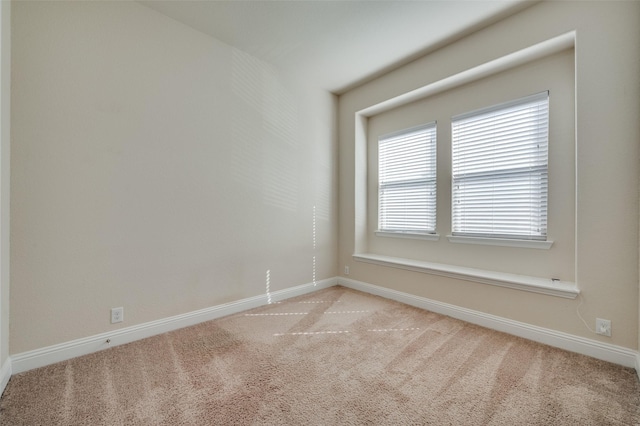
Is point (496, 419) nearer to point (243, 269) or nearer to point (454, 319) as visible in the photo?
point (454, 319)

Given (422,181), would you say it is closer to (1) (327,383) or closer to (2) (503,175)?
(2) (503,175)

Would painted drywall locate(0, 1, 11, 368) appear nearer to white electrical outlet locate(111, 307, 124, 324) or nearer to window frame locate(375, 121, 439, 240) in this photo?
white electrical outlet locate(111, 307, 124, 324)

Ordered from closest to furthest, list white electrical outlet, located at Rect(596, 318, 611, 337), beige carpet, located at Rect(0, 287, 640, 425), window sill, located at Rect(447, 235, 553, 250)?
beige carpet, located at Rect(0, 287, 640, 425) < white electrical outlet, located at Rect(596, 318, 611, 337) < window sill, located at Rect(447, 235, 553, 250)

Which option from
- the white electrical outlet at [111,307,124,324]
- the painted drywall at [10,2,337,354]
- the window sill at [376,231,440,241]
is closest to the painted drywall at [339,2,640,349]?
the window sill at [376,231,440,241]

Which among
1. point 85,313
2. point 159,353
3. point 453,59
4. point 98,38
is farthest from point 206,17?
point 159,353

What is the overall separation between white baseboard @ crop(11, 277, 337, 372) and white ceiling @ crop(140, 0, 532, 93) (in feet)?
9.06

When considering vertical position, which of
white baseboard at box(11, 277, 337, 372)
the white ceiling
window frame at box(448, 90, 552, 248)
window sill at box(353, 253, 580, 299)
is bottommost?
white baseboard at box(11, 277, 337, 372)

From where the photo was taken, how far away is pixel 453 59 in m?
2.88

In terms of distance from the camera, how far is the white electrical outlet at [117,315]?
2.26m

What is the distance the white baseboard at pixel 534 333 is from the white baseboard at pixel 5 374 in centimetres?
333

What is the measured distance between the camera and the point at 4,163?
1771mm

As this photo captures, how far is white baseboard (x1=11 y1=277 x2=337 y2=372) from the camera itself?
6.33 ft

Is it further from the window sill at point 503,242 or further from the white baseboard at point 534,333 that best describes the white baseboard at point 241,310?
the window sill at point 503,242

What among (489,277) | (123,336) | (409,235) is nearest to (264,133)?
(409,235)
